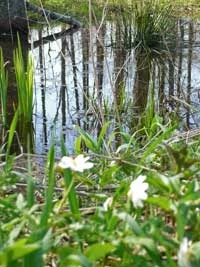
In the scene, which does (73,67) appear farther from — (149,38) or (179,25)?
(179,25)

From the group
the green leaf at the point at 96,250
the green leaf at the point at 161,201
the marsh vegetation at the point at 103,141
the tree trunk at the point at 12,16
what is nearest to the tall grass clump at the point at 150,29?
the marsh vegetation at the point at 103,141

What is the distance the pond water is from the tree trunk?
9.6 inches

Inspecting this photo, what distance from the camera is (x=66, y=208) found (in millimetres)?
1234

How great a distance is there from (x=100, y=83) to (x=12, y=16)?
2529 mm

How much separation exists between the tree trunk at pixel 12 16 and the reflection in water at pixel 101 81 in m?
0.62

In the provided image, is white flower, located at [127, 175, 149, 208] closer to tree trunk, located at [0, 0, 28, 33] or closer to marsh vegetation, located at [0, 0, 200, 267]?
marsh vegetation, located at [0, 0, 200, 267]

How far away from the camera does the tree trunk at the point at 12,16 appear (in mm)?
7605

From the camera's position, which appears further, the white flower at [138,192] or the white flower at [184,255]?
the white flower at [138,192]

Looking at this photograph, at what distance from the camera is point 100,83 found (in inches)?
217

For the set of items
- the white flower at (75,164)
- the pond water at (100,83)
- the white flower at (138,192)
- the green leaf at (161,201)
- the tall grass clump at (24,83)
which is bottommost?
the pond water at (100,83)

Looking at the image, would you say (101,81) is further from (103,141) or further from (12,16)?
(103,141)

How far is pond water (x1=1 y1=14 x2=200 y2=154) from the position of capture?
4520mm

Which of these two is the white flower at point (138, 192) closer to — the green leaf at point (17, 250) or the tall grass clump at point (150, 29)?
the green leaf at point (17, 250)

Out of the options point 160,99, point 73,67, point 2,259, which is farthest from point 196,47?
point 2,259
